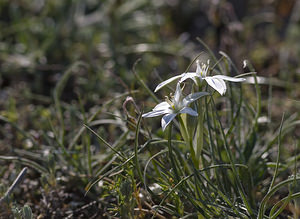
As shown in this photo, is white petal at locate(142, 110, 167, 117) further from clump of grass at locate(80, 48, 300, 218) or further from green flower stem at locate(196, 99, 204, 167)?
green flower stem at locate(196, 99, 204, 167)

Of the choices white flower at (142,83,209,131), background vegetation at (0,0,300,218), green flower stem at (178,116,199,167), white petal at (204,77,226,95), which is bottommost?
background vegetation at (0,0,300,218)

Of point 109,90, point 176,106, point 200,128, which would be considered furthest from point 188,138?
point 109,90

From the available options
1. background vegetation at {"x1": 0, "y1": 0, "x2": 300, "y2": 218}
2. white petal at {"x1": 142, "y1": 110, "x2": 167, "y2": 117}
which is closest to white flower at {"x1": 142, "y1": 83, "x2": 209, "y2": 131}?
white petal at {"x1": 142, "y1": 110, "x2": 167, "y2": 117}

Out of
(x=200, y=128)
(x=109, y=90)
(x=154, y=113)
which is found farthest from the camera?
(x=109, y=90)

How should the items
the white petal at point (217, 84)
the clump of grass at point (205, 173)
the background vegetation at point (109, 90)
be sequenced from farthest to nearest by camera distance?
the background vegetation at point (109, 90), the clump of grass at point (205, 173), the white petal at point (217, 84)

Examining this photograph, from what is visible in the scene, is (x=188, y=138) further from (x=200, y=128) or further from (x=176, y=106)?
(x=176, y=106)

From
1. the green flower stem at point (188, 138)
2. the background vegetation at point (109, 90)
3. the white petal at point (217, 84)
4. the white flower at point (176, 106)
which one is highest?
the white petal at point (217, 84)

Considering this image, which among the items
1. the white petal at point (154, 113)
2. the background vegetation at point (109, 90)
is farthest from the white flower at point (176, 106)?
the background vegetation at point (109, 90)

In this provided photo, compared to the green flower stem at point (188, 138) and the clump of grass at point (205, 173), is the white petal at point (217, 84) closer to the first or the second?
the clump of grass at point (205, 173)

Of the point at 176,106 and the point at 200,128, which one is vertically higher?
→ the point at 176,106
